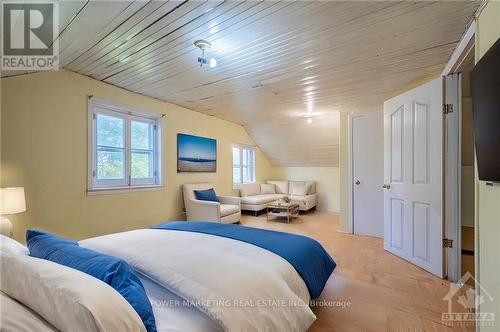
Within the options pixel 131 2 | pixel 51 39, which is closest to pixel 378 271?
pixel 131 2

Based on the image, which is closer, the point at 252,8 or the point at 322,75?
the point at 252,8

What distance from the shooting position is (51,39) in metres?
1.99

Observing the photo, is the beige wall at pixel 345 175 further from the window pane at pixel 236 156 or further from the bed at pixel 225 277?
the window pane at pixel 236 156

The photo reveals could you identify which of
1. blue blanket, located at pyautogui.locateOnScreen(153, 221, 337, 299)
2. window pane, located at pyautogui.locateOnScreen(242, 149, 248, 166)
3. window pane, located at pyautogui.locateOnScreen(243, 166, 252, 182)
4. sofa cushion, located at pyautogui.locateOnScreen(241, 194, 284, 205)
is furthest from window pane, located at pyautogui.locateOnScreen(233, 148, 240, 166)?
blue blanket, located at pyautogui.locateOnScreen(153, 221, 337, 299)

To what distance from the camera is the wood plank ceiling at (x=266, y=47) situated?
1.68 m

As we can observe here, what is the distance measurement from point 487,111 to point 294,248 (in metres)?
1.37

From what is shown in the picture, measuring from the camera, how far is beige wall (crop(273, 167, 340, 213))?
6.18 meters

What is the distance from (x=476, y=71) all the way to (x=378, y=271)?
6.85 ft

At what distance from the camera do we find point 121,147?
137 inches

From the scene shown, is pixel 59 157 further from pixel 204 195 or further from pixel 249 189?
pixel 249 189

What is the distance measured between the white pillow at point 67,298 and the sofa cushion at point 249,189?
4.98 m

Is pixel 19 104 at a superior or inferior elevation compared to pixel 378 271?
superior

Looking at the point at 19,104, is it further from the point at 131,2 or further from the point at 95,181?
the point at 131,2

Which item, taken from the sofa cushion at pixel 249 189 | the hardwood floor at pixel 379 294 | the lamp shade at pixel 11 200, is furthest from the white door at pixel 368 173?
the lamp shade at pixel 11 200
